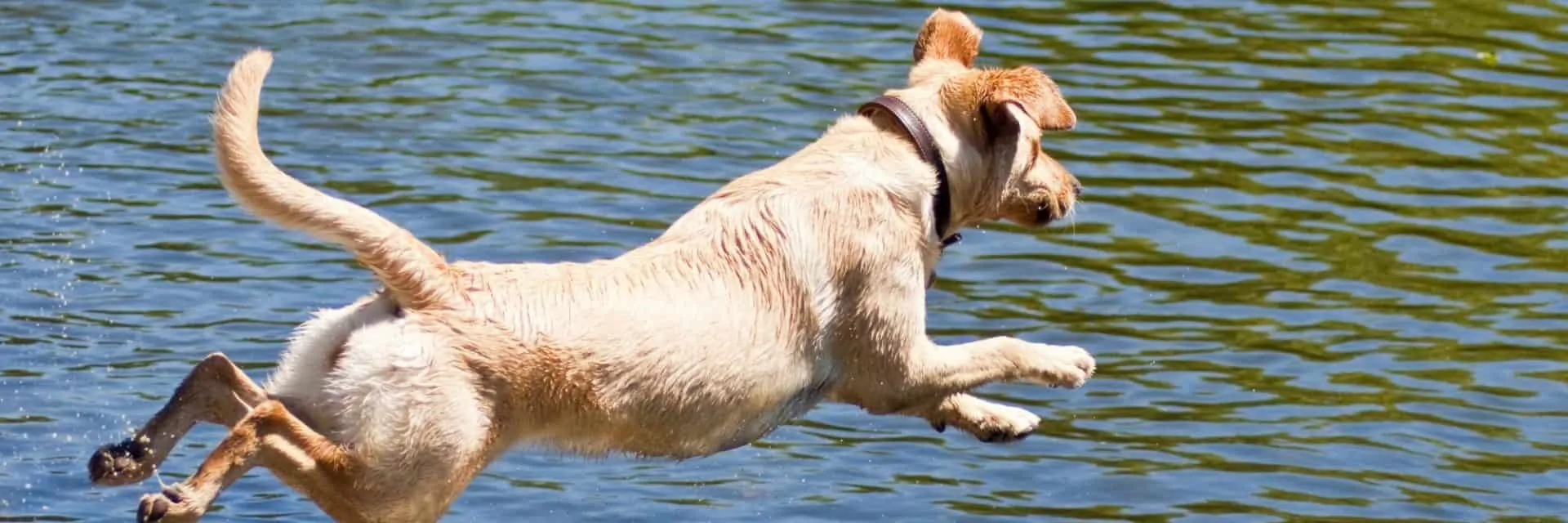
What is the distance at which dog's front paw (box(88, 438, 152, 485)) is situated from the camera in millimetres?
7258

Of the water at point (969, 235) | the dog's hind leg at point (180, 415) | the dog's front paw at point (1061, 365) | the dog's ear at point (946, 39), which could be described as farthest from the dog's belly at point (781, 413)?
the water at point (969, 235)

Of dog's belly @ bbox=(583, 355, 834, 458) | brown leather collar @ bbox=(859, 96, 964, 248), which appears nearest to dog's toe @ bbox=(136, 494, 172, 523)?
dog's belly @ bbox=(583, 355, 834, 458)

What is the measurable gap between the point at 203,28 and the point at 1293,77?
6.28 meters

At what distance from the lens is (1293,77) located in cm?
1491

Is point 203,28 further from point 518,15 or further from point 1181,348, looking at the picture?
point 1181,348

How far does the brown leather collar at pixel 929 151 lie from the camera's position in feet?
26.2

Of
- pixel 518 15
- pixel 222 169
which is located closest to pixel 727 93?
pixel 518 15

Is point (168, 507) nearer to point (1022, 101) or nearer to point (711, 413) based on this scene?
point (711, 413)

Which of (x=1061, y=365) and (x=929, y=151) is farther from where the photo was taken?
(x=1061, y=365)

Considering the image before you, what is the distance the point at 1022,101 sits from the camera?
26.0ft

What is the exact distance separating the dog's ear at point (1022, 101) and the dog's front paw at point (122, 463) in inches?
105

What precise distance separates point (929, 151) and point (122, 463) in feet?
8.31

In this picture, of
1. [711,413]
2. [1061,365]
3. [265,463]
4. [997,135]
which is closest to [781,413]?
[711,413]

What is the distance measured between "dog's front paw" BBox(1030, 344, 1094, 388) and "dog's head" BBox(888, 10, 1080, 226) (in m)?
0.42
